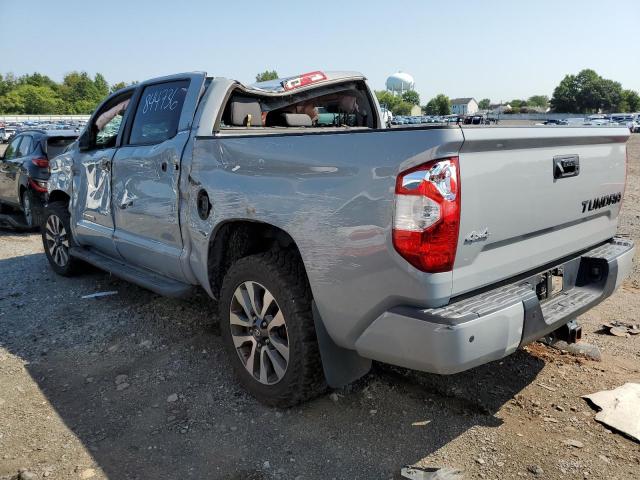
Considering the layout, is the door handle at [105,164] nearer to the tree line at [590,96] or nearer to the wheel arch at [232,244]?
the wheel arch at [232,244]

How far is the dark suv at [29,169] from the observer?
814 cm

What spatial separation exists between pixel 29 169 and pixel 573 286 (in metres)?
7.98

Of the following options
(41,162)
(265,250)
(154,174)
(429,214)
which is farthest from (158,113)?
(41,162)

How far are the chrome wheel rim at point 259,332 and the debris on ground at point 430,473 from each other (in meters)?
0.84

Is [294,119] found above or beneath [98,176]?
above

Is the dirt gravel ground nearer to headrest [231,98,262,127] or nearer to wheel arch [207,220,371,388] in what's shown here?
wheel arch [207,220,371,388]

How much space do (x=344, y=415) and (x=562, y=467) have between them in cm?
116

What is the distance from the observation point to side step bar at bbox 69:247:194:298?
148 inches

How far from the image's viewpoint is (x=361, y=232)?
2.38 metres

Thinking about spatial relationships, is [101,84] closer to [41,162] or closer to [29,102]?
[29,102]

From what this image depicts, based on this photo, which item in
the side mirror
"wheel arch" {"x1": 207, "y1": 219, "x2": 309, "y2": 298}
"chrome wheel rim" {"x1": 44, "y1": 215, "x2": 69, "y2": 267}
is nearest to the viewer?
"wheel arch" {"x1": 207, "y1": 219, "x2": 309, "y2": 298}

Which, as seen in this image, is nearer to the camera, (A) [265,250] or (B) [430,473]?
(B) [430,473]

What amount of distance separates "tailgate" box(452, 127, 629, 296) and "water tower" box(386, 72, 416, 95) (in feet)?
489

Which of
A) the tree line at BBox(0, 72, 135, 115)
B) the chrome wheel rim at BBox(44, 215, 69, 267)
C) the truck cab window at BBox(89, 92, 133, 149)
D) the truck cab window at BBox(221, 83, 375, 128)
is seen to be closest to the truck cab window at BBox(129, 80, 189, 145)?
the truck cab window at BBox(221, 83, 375, 128)
